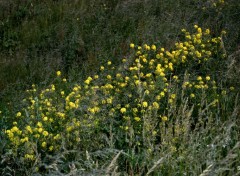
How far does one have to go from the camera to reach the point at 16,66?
6.59 m

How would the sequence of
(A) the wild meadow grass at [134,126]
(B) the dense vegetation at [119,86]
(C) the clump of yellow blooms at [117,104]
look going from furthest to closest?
(C) the clump of yellow blooms at [117,104]
(B) the dense vegetation at [119,86]
(A) the wild meadow grass at [134,126]

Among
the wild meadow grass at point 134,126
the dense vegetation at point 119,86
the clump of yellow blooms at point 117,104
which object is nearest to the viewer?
the wild meadow grass at point 134,126

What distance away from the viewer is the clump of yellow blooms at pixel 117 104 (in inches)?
153

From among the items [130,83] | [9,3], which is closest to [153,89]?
[130,83]

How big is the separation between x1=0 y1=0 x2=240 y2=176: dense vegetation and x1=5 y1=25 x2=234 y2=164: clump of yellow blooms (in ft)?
0.05

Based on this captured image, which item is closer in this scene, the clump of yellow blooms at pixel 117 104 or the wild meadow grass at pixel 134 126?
the wild meadow grass at pixel 134 126

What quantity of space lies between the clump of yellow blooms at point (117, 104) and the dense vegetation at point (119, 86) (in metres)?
0.02

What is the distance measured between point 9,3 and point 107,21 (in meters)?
2.21

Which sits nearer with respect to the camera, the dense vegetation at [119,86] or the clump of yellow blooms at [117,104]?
the dense vegetation at [119,86]

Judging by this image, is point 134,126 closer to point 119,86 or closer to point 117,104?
point 117,104

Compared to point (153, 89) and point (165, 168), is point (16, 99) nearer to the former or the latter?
point (153, 89)

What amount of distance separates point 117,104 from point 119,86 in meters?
0.33

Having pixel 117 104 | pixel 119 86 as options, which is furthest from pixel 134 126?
pixel 119 86

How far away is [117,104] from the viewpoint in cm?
467
